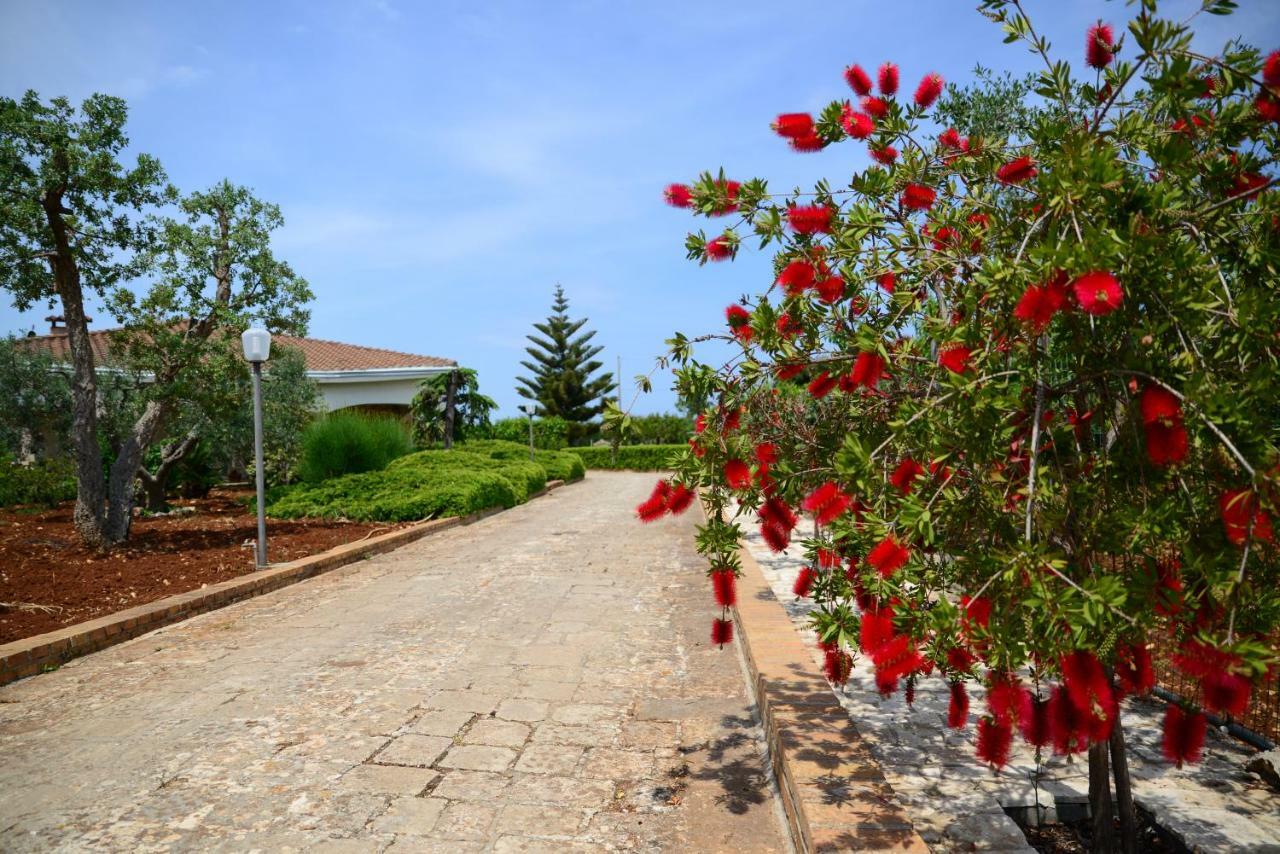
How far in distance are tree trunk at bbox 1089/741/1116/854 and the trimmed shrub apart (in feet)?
45.1

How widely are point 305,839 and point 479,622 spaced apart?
309 cm

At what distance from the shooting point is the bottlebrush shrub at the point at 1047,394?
4.72ft

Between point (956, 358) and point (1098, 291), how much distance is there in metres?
0.38

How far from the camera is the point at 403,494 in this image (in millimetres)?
12164

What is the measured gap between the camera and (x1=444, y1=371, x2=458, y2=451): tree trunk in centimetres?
2216

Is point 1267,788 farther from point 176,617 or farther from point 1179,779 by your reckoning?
point 176,617

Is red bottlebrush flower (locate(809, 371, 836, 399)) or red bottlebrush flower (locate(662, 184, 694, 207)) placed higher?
red bottlebrush flower (locate(662, 184, 694, 207))

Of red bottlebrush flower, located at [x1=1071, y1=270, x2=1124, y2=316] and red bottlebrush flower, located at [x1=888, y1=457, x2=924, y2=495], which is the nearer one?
red bottlebrush flower, located at [x1=1071, y1=270, x2=1124, y2=316]

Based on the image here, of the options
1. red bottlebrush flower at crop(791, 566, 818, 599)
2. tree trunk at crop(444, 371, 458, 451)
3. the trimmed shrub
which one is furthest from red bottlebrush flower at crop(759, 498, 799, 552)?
tree trunk at crop(444, 371, 458, 451)

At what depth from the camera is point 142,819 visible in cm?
279

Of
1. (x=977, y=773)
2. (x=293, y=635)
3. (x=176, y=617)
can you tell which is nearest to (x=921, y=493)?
(x=977, y=773)

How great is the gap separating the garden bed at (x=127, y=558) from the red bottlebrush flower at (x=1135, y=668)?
242 inches

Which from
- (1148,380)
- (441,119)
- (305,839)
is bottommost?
(305,839)

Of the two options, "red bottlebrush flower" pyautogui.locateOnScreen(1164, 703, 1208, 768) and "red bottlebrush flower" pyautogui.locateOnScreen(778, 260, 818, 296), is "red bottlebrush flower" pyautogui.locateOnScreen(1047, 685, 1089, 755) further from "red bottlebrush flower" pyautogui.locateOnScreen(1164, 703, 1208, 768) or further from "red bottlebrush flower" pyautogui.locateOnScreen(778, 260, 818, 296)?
"red bottlebrush flower" pyautogui.locateOnScreen(778, 260, 818, 296)
